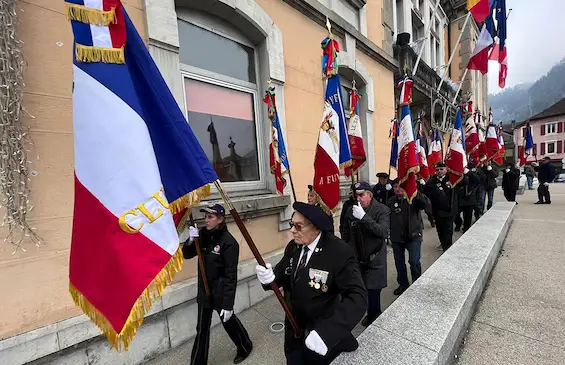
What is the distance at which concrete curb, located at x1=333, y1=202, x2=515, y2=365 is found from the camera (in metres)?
1.93

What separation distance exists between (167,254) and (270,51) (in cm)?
425

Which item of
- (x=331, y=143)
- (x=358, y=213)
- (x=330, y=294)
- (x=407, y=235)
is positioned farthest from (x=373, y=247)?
(x=330, y=294)

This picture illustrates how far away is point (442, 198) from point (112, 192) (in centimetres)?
623

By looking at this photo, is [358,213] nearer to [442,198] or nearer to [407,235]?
[407,235]

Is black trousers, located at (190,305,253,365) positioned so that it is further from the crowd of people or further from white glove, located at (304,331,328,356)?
white glove, located at (304,331,328,356)

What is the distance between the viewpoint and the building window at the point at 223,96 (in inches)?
160

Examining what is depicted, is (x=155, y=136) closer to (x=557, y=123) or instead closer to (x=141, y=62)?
(x=141, y=62)

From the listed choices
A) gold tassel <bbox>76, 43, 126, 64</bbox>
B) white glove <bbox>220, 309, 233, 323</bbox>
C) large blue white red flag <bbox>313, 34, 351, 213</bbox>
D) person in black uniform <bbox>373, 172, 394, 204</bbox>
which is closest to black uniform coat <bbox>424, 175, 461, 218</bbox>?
person in black uniform <bbox>373, 172, 394, 204</bbox>

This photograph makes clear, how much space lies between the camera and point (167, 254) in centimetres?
155

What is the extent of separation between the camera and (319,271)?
179 centimetres

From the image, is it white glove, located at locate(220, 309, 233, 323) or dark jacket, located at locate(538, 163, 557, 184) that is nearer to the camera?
white glove, located at locate(220, 309, 233, 323)

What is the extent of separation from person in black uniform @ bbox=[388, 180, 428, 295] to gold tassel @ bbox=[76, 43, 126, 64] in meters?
4.14

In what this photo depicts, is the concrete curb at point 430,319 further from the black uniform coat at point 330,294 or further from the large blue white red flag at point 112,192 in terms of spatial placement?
the large blue white red flag at point 112,192

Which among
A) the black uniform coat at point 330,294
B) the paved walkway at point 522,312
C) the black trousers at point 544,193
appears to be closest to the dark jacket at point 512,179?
the black trousers at point 544,193
